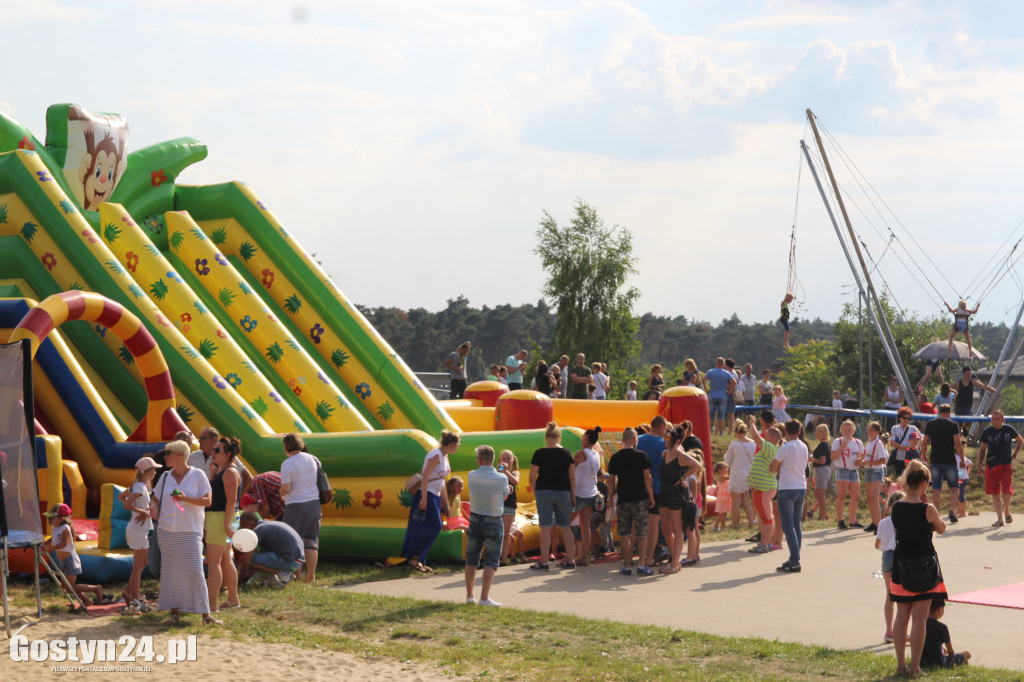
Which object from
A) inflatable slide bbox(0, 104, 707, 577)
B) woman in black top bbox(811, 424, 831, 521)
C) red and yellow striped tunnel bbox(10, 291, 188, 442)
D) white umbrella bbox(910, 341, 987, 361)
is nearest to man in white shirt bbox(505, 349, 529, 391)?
inflatable slide bbox(0, 104, 707, 577)

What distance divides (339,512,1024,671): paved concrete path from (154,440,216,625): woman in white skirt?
168cm

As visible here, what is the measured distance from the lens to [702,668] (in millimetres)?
6617

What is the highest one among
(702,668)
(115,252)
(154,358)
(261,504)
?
(115,252)

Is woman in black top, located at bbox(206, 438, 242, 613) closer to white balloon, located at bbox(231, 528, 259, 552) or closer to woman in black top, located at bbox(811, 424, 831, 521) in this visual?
white balloon, located at bbox(231, 528, 259, 552)

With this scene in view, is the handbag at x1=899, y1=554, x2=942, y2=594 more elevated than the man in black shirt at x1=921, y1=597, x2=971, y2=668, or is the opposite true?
the handbag at x1=899, y1=554, x2=942, y2=594

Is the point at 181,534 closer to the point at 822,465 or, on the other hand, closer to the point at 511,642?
the point at 511,642

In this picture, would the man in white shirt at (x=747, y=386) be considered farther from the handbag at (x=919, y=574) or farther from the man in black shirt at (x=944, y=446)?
the handbag at (x=919, y=574)

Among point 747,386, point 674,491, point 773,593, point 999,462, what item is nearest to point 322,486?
point 674,491

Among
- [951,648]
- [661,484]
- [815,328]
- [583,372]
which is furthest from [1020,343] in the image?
[815,328]

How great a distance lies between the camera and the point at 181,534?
750 cm

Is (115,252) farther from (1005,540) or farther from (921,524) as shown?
(1005,540)

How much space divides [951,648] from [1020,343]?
14.4m

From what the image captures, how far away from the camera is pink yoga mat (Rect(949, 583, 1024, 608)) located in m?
8.72

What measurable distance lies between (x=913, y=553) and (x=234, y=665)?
13.1 feet
